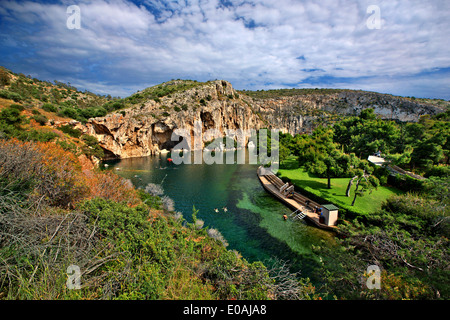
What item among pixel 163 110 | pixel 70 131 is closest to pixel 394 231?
pixel 70 131

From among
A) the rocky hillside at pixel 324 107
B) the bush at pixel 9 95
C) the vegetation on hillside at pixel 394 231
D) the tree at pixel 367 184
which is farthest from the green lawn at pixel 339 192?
the rocky hillside at pixel 324 107

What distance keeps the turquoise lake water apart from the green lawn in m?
2.90

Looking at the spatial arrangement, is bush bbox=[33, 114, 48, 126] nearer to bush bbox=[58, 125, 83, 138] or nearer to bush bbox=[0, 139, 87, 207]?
bush bbox=[58, 125, 83, 138]

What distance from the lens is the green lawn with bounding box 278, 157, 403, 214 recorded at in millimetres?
13477

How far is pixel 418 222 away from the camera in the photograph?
829cm

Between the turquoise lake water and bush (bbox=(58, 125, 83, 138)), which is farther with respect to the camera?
bush (bbox=(58, 125, 83, 138))

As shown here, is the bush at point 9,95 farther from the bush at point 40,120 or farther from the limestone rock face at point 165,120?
the limestone rock face at point 165,120

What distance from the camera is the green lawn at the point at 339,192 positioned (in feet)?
44.2

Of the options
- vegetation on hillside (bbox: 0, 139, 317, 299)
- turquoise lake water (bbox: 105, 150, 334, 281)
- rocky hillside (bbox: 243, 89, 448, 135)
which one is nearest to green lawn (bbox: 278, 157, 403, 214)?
turquoise lake water (bbox: 105, 150, 334, 281)

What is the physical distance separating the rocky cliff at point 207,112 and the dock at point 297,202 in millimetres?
31466

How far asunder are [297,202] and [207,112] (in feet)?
139
